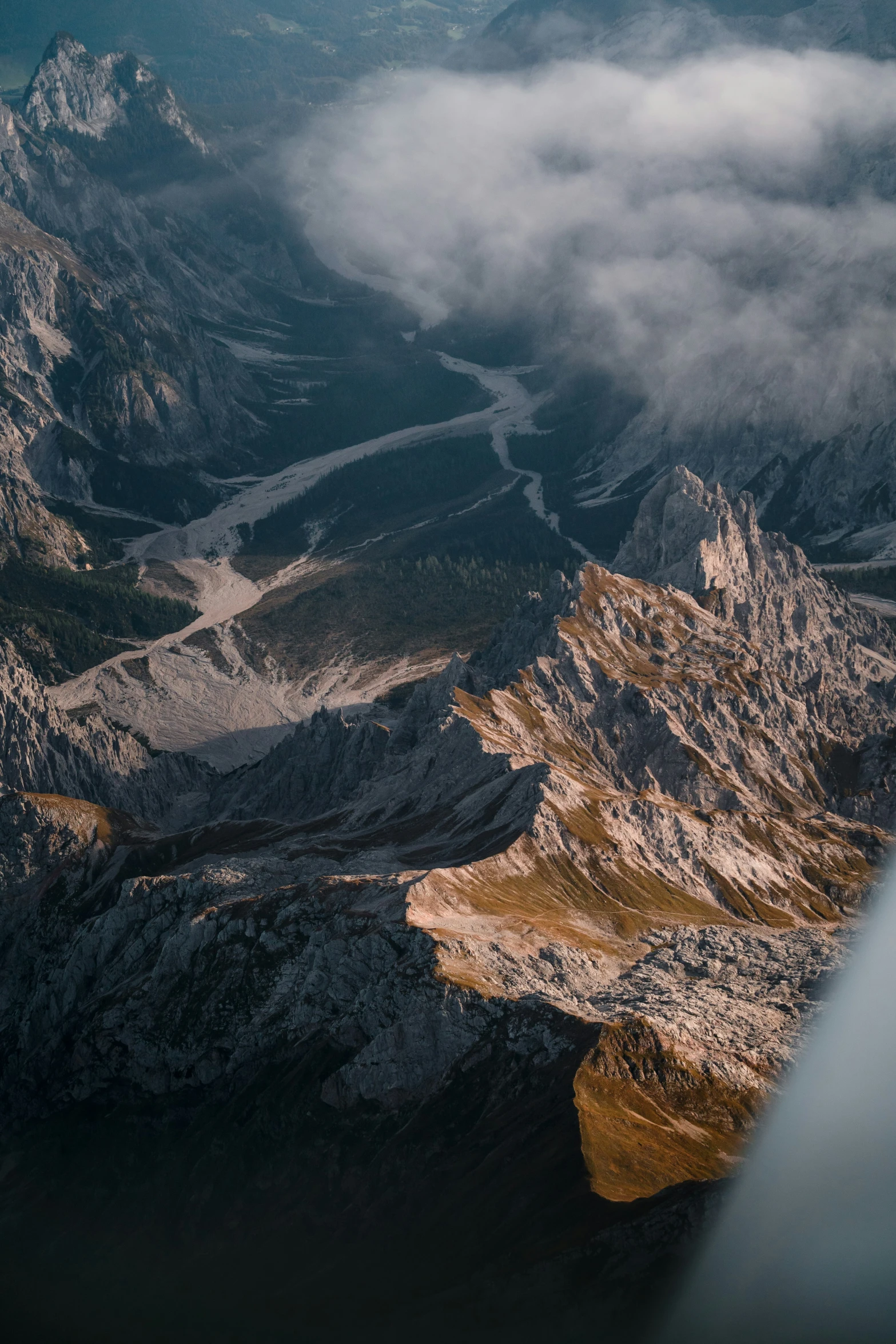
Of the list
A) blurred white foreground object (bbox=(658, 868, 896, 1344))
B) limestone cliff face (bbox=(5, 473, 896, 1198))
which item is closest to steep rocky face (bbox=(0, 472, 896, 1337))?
limestone cliff face (bbox=(5, 473, 896, 1198))

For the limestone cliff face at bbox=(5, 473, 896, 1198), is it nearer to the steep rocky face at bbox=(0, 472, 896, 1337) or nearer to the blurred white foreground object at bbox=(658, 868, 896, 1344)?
the steep rocky face at bbox=(0, 472, 896, 1337)

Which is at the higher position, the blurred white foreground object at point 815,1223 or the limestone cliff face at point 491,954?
the blurred white foreground object at point 815,1223

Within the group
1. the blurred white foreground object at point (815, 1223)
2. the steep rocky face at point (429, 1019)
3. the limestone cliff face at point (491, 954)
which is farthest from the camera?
the limestone cliff face at point (491, 954)

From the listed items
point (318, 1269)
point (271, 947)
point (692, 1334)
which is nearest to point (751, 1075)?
point (692, 1334)

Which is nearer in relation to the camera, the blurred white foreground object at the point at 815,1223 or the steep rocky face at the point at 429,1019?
the blurred white foreground object at the point at 815,1223

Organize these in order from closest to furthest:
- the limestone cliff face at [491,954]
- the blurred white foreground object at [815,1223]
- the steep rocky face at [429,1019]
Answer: the blurred white foreground object at [815,1223], the steep rocky face at [429,1019], the limestone cliff face at [491,954]

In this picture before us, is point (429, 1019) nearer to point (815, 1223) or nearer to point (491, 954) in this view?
point (491, 954)

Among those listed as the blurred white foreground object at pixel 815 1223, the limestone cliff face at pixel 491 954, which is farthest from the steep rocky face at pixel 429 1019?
the blurred white foreground object at pixel 815 1223

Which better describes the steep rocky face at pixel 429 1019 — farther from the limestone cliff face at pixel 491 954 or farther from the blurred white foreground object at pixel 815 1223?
the blurred white foreground object at pixel 815 1223

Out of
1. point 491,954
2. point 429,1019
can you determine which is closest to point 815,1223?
point 429,1019

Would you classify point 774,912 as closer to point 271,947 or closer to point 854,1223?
point 271,947

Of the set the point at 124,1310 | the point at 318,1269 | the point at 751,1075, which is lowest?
the point at 124,1310
